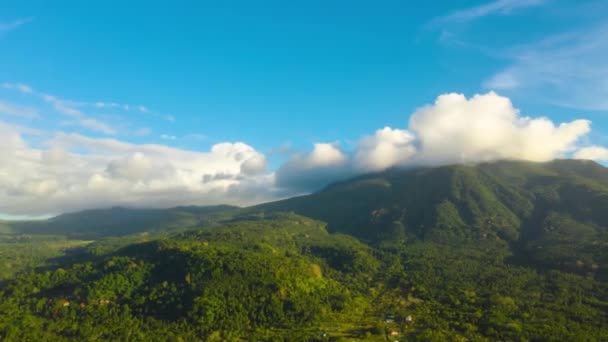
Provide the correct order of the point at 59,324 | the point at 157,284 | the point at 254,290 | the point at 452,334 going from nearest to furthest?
the point at 452,334 → the point at 59,324 → the point at 254,290 → the point at 157,284

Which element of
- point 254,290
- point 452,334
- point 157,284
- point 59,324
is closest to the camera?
point 452,334

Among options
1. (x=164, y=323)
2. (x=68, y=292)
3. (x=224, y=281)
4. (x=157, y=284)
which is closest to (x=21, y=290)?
(x=68, y=292)

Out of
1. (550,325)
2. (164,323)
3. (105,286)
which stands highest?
(105,286)

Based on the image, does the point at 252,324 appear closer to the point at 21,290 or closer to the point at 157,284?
the point at 157,284

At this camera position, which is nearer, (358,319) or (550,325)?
(550,325)

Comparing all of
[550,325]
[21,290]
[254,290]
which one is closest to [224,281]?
[254,290]

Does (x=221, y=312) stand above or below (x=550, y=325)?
above

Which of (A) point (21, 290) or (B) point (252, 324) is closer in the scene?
(B) point (252, 324)

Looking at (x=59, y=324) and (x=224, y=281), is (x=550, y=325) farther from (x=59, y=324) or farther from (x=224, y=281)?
(x=59, y=324)

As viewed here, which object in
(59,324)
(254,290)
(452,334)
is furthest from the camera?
(254,290)
